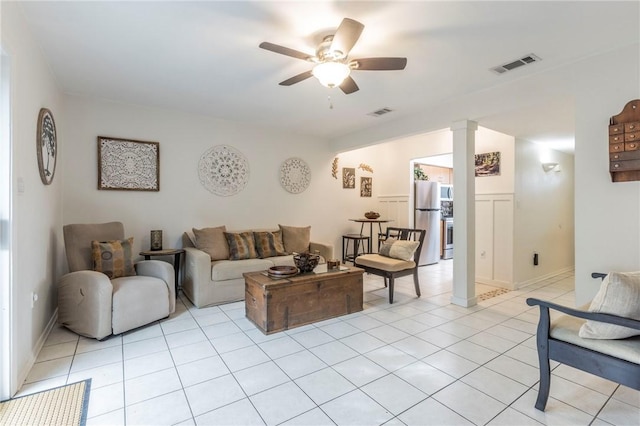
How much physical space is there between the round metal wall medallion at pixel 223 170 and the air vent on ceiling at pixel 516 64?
345 centimetres

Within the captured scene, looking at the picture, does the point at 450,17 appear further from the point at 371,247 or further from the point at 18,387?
the point at 371,247

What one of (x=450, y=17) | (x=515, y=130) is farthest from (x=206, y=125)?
(x=515, y=130)

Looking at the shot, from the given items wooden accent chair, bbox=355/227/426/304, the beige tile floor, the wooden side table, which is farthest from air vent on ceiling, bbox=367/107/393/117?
the wooden side table

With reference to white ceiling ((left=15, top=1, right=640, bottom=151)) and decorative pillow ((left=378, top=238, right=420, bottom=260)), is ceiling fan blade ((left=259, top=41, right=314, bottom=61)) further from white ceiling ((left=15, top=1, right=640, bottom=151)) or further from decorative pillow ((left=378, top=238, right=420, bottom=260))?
decorative pillow ((left=378, top=238, right=420, bottom=260))

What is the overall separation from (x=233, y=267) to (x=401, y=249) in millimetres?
2158

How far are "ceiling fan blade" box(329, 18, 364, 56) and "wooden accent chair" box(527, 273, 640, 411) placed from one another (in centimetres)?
192

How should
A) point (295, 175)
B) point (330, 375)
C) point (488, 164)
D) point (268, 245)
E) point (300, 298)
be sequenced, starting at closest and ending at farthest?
point (330, 375), point (300, 298), point (268, 245), point (488, 164), point (295, 175)

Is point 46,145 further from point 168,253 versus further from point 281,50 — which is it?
point 281,50

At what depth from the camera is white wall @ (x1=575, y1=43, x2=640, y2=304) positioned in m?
2.31

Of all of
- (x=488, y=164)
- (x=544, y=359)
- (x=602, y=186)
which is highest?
(x=488, y=164)

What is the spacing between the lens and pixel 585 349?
1.63m

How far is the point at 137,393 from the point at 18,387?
30.5 inches

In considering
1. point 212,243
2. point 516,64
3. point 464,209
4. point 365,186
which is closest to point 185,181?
point 212,243

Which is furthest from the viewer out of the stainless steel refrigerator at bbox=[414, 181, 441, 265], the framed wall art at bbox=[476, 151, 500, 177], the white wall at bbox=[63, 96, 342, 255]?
the stainless steel refrigerator at bbox=[414, 181, 441, 265]
